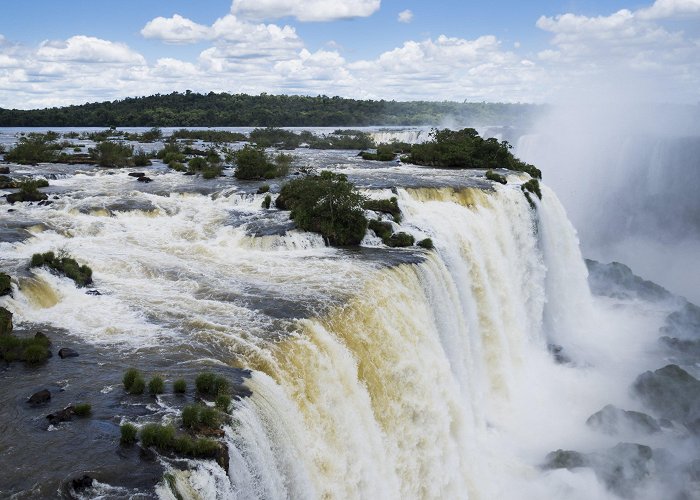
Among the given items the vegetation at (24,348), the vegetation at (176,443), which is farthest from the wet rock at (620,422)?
the vegetation at (24,348)

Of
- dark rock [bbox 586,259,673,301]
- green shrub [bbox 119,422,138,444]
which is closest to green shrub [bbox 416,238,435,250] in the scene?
green shrub [bbox 119,422,138,444]

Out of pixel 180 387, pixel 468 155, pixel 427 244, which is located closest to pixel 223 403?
pixel 180 387

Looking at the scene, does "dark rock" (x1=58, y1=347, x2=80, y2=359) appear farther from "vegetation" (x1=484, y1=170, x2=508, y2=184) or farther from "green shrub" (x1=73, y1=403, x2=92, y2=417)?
"vegetation" (x1=484, y1=170, x2=508, y2=184)

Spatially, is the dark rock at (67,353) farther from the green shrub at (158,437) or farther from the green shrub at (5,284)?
the green shrub at (158,437)

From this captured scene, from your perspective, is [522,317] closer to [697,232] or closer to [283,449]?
[283,449]

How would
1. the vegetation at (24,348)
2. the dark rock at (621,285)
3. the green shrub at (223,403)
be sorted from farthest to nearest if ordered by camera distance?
the dark rock at (621,285)
the vegetation at (24,348)
the green shrub at (223,403)

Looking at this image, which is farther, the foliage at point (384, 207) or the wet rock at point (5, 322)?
the foliage at point (384, 207)

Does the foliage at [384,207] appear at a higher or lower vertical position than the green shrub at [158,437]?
higher
